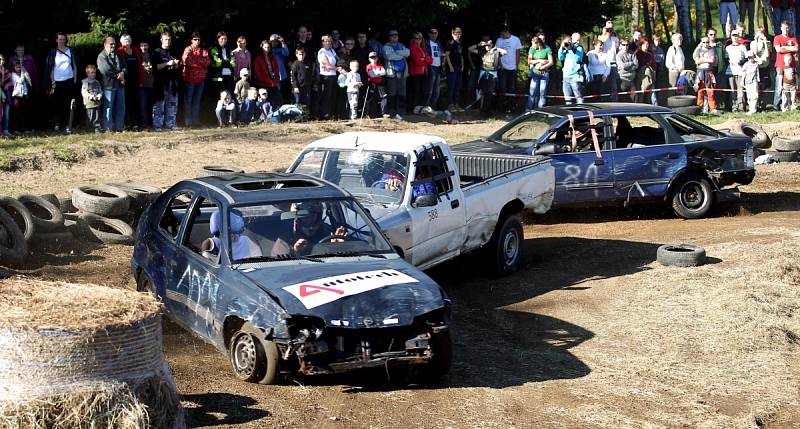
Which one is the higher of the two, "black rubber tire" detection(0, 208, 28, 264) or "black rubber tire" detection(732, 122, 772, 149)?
"black rubber tire" detection(732, 122, 772, 149)

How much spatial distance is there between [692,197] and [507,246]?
499 centimetres

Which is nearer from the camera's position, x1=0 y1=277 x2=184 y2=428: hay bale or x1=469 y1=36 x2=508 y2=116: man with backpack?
x1=0 y1=277 x2=184 y2=428: hay bale

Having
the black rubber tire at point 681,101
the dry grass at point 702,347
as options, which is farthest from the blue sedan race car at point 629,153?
the black rubber tire at point 681,101

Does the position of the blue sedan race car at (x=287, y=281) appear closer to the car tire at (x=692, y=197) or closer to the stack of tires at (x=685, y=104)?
Answer: the car tire at (x=692, y=197)

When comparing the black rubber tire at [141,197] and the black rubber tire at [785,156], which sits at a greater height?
the black rubber tire at [141,197]

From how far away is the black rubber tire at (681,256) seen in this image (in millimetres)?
13555

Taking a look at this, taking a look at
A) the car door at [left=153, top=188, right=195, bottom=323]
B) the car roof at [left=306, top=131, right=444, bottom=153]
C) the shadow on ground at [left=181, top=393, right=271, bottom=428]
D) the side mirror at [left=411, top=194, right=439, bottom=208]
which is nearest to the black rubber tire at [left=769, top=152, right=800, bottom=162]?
the car roof at [left=306, top=131, right=444, bottom=153]

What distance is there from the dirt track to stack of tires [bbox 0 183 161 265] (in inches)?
12.1

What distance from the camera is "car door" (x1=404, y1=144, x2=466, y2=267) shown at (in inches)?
459

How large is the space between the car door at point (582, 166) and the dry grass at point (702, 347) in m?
2.65

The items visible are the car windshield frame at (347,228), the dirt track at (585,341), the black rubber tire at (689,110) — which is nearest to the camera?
the dirt track at (585,341)

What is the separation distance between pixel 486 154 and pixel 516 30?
45.0 ft

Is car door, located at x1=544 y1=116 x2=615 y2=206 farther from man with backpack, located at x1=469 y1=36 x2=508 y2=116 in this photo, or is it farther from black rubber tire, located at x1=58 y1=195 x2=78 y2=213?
man with backpack, located at x1=469 y1=36 x2=508 y2=116

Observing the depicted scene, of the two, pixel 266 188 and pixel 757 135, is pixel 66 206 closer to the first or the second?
pixel 266 188
